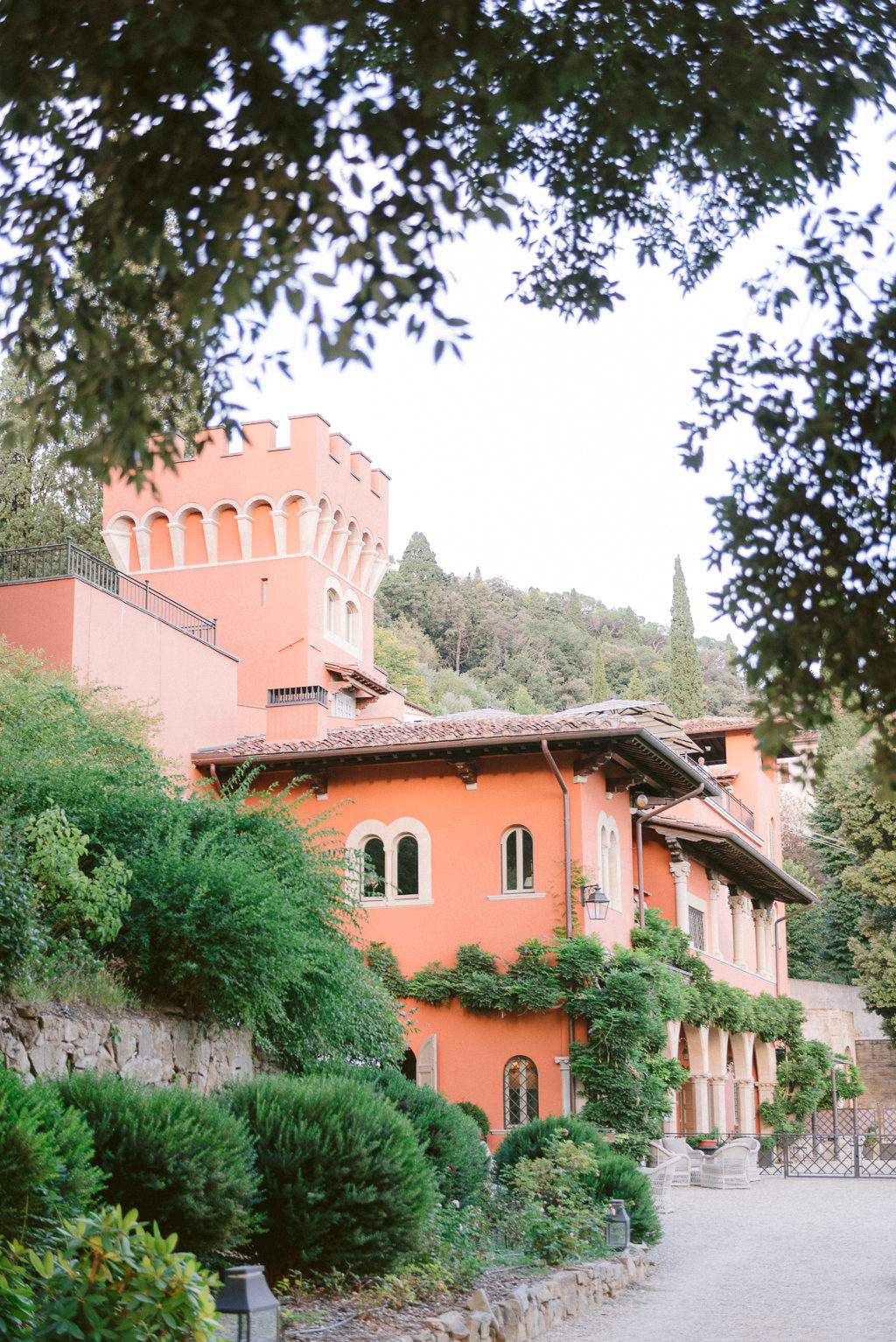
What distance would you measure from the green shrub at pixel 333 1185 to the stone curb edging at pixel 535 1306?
558mm

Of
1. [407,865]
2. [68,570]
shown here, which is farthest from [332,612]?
[68,570]

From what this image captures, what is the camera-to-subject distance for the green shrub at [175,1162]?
6.67m

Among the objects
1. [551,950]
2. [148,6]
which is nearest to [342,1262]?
[148,6]

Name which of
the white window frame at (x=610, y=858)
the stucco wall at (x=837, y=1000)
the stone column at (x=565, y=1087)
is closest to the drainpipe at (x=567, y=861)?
the white window frame at (x=610, y=858)

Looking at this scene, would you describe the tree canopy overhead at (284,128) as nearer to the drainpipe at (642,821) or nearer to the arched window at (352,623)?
the drainpipe at (642,821)

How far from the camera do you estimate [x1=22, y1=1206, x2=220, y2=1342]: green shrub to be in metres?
4.27

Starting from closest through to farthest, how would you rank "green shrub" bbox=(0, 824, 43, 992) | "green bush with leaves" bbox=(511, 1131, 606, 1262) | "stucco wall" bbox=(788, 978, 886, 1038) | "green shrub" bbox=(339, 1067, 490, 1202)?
"green shrub" bbox=(0, 824, 43, 992), "green bush with leaves" bbox=(511, 1131, 606, 1262), "green shrub" bbox=(339, 1067, 490, 1202), "stucco wall" bbox=(788, 978, 886, 1038)

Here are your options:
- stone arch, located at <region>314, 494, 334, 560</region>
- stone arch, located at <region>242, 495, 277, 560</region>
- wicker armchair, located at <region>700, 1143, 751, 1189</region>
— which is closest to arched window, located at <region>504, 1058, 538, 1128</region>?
wicker armchair, located at <region>700, 1143, 751, 1189</region>

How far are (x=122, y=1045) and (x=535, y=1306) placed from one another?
3.47 meters

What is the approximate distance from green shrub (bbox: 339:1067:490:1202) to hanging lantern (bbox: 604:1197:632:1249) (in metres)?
1.18

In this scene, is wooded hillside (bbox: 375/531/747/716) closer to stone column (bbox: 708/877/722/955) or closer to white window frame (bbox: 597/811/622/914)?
stone column (bbox: 708/877/722/955)

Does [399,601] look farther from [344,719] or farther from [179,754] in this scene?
[179,754]

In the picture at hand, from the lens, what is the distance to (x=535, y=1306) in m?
8.84

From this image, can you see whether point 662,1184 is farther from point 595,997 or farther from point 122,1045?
point 122,1045
